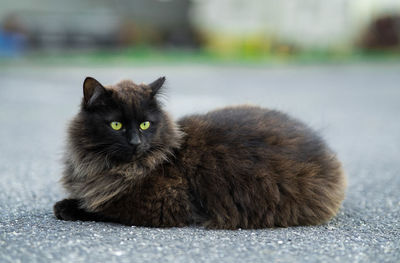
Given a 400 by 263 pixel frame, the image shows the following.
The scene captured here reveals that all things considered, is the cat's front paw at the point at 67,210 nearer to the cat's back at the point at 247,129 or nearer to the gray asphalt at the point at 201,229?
the gray asphalt at the point at 201,229

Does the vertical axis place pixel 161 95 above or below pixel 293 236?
above

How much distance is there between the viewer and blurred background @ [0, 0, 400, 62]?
20.9m

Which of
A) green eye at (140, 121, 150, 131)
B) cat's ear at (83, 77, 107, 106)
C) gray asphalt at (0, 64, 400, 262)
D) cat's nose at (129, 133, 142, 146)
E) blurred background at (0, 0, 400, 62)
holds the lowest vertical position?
gray asphalt at (0, 64, 400, 262)

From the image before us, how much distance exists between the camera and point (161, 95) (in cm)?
366

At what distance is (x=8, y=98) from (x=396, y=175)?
27.3 ft

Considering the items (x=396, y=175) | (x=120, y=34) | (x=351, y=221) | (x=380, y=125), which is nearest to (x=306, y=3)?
(x=120, y=34)

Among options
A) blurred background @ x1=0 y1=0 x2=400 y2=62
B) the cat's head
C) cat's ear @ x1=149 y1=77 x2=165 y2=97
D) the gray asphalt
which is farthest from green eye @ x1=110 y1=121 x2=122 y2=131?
blurred background @ x1=0 y1=0 x2=400 y2=62

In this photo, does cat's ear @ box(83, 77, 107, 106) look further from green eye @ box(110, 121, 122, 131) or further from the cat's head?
green eye @ box(110, 121, 122, 131)

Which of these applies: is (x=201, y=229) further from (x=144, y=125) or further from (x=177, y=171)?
(x=144, y=125)

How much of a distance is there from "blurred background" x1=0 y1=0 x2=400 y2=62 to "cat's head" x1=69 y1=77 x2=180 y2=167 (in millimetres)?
16083

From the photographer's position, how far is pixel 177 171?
341cm

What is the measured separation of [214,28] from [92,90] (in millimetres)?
20377

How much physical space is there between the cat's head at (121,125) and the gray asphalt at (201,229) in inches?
16.0

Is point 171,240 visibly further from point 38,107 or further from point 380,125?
point 38,107
